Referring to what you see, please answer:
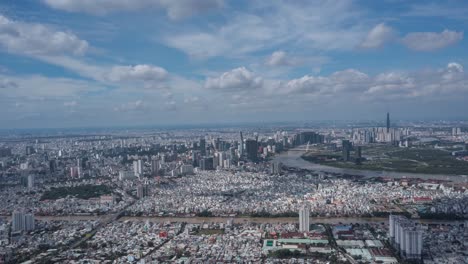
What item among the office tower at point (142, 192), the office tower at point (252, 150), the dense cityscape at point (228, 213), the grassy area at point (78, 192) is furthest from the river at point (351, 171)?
the grassy area at point (78, 192)

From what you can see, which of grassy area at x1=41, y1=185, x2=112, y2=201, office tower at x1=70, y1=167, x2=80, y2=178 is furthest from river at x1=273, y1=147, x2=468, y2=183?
office tower at x1=70, y1=167, x2=80, y2=178

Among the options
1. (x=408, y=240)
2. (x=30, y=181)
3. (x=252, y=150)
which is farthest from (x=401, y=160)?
(x=30, y=181)

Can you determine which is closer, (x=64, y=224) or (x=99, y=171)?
(x=64, y=224)

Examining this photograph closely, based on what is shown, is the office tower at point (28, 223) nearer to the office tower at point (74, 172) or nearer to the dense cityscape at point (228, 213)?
the dense cityscape at point (228, 213)

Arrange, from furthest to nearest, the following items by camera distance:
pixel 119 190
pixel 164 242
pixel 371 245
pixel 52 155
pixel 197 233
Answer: pixel 52 155, pixel 119 190, pixel 197 233, pixel 164 242, pixel 371 245

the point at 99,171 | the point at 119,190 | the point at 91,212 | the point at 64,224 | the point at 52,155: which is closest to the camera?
the point at 64,224

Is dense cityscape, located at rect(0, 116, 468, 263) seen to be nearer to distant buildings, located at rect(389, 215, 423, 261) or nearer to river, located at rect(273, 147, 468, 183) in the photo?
distant buildings, located at rect(389, 215, 423, 261)

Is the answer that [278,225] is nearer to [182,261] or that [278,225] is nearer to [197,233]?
[197,233]

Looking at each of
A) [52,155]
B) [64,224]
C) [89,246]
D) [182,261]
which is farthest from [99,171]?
[182,261]
